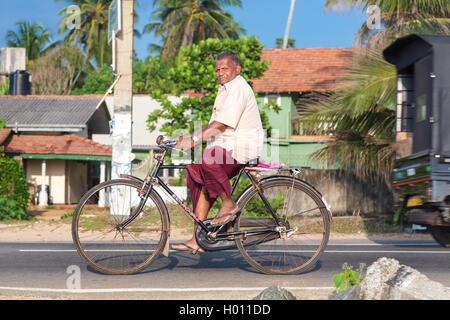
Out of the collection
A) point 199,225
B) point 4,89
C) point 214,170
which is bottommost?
point 199,225

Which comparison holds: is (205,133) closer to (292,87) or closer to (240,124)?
(240,124)

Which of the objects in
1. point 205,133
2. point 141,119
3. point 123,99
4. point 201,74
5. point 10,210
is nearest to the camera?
point 205,133

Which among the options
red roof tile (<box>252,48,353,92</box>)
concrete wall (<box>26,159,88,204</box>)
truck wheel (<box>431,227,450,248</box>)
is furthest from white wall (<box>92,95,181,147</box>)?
truck wheel (<box>431,227,450,248</box>)

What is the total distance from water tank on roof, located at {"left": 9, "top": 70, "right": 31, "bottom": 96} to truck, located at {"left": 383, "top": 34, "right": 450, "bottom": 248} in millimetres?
23420

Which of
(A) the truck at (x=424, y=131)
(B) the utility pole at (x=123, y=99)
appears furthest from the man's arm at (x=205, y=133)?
(B) the utility pole at (x=123, y=99)

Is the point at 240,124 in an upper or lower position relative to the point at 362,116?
lower

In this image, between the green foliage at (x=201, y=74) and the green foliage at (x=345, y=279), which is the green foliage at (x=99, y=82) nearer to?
the green foliage at (x=201, y=74)

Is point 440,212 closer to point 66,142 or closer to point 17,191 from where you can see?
point 17,191

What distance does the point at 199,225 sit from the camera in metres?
5.84

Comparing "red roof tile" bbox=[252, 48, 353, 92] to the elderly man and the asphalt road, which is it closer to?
the asphalt road

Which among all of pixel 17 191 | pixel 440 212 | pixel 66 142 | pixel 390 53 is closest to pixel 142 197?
pixel 440 212

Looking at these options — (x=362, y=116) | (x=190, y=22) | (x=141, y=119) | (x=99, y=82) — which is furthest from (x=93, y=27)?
(x=362, y=116)

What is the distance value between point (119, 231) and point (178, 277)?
737 millimetres

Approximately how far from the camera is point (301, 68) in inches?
1141
